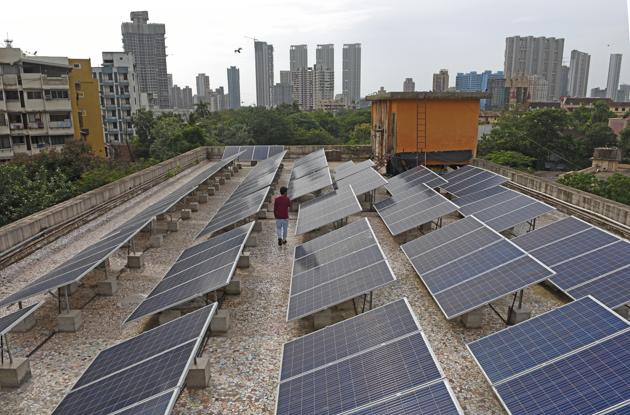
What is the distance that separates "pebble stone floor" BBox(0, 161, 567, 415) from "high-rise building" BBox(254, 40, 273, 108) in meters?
168

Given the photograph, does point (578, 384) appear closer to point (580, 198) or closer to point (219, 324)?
point (219, 324)

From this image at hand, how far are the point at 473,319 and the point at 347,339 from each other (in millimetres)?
3630

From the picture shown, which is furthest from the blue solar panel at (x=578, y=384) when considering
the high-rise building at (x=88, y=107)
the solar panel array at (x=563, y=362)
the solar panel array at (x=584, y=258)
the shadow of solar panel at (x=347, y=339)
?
the high-rise building at (x=88, y=107)

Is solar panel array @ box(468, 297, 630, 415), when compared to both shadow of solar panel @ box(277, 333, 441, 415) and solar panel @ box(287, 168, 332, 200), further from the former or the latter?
solar panel @ box(287, 168, 332, 200)

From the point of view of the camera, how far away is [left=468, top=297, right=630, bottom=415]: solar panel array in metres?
5.33

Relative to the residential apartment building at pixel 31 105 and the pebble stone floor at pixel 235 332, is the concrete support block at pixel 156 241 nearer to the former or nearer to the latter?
the pebble stone floor at pixel 235 332

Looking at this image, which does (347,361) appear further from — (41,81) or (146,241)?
(41,81)

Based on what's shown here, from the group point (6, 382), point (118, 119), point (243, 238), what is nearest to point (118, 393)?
point (6, 382)

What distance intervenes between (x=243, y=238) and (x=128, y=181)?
49.1 feet

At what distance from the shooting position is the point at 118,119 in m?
78.1

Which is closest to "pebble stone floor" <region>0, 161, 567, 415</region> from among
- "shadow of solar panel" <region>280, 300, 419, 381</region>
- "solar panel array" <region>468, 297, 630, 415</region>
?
"solar panel array" <region>468, 297, 630, 415</region>

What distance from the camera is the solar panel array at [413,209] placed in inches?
522

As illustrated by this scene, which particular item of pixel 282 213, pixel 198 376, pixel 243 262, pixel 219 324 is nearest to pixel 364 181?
pixel 282 213

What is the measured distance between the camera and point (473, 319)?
30.0ft
